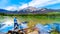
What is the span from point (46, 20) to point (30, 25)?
0.14 m

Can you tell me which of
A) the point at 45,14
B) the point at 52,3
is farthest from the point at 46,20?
the point at 52,3

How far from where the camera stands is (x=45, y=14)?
3.39ft

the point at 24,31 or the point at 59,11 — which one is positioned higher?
the point at 59,11

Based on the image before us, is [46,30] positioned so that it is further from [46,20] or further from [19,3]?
[19,3]

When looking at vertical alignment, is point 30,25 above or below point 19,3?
below

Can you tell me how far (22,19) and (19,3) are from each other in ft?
0.46

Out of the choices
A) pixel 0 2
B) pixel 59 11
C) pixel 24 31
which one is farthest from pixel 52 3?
pixel 0 2

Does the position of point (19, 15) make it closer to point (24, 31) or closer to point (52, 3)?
point (24, 31)

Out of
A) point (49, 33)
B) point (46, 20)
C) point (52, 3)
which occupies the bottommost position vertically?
point (49, 33)

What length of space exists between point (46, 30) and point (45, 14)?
13cm

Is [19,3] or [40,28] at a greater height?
[19,3]

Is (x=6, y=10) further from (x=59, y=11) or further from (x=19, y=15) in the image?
(x=59, y=11)

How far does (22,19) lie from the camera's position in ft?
3.46

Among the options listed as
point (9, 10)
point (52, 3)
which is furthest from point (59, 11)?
point (9, 10)
